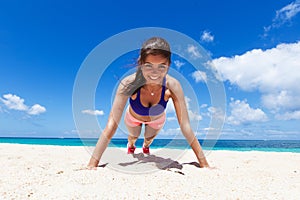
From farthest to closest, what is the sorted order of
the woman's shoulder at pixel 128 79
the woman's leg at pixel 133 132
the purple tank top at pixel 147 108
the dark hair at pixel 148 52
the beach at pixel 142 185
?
1. the woman's leg at pixel 133 132
2. the purple tank top at pixel 147 108
3. the woman's shoulder at pixel 128 79
4. the dark hair at pixel 148 52
5. the beach at pixel 142 185

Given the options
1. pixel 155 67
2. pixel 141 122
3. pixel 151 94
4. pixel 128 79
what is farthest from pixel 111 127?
pixel 141 122

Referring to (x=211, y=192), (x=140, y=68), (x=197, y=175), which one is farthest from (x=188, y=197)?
(x=140, y=68)

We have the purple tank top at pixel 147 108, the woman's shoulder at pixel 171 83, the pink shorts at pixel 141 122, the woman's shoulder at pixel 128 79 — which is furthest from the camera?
the pink shorts at pixel 141 122

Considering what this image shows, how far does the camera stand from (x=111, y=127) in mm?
3352

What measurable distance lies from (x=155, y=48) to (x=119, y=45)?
1.21 m

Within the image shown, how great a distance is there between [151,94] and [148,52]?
809mm

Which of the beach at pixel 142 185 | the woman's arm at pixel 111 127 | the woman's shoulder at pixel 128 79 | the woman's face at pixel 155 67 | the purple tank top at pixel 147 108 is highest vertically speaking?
the woman's face at pixel 155 67

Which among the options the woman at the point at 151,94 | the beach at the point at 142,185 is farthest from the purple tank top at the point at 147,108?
the beach at the point at 142,185

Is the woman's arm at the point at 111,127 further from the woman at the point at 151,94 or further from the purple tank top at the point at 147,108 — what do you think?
the purple tank top at the point at 147,108

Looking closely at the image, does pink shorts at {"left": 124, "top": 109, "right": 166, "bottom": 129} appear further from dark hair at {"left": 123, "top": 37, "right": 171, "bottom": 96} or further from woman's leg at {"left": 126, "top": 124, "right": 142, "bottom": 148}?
dark hair at {"left": 123, "top": 37, "right": 171, "bottom": 96}

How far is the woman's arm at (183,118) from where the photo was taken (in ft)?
11.7

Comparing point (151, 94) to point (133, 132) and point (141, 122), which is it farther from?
point (133, 132)

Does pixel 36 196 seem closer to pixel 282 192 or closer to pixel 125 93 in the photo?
pixel 125 93

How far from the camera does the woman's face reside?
3.26m
